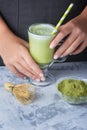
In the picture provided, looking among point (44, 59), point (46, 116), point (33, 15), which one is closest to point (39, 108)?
point (46, 116)

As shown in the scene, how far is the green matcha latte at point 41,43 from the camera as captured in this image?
1.06 meters

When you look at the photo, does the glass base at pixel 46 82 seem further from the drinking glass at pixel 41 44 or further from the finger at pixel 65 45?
the finger at pixel 65 45

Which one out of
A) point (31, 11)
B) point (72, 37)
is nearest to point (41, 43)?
point (72, 37)

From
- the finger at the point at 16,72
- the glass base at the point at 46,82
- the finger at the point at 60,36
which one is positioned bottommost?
the glass base at the point at 46,82

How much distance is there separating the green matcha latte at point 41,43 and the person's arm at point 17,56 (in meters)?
0.02

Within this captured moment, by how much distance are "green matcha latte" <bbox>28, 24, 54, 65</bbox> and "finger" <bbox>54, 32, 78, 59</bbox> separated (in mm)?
21

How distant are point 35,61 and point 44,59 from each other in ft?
0.11

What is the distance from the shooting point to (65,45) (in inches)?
43.4

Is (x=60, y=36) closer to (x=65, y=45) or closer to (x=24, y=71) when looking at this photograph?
(x=65, y=45)

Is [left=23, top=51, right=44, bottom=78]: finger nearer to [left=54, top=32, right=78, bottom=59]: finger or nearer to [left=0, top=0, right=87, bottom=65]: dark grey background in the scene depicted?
[left=54, top=32, right=78, bottom=59]: finger

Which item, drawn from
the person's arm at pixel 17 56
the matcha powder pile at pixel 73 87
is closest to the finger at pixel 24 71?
the person's arm at pixel 17 56

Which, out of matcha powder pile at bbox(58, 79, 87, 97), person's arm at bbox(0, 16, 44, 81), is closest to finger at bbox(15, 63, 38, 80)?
person's arm at bbox(0, 16, 44, 81)

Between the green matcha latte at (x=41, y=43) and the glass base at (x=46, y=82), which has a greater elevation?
the green matcha latte at (x=41, y=43)

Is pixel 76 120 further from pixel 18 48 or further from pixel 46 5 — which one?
pixel 46 5
